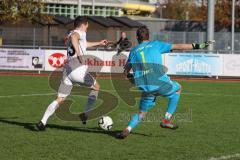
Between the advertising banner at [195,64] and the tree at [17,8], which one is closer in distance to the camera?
the advertising banner at [195,64]

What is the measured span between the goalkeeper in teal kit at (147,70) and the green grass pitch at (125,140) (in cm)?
55

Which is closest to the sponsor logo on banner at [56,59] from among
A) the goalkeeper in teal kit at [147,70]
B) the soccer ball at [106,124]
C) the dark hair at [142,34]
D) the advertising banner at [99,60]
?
the advertising banner at [99,60]

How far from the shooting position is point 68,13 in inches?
3083

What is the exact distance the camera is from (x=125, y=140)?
421 inches

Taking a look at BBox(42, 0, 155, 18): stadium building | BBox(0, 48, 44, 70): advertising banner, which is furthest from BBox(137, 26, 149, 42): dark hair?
BBox(42, 0, 155, 18): stadium building

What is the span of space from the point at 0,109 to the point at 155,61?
19.8 ft

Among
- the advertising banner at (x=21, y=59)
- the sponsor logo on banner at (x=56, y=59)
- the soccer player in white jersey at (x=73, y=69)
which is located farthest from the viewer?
the advertising banner at (x=21, y=59)

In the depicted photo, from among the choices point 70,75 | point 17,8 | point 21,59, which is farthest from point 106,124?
point 17,8

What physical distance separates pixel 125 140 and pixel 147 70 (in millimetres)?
1265

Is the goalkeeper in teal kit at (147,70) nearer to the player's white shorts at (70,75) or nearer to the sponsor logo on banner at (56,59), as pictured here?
the player's white shorts at (70,75)

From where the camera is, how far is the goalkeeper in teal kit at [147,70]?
10.8 metres

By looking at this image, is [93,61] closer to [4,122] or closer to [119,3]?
[4,122]

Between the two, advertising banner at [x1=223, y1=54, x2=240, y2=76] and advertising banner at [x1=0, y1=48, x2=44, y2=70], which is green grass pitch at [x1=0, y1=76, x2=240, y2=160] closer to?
advertising banner at [x1=223, y1=54, x2=240, y2=76]

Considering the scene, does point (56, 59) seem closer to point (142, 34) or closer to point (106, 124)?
point (106, 124)
